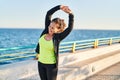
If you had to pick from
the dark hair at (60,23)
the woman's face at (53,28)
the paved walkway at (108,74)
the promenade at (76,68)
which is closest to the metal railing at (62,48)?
the promenade at (76,68)

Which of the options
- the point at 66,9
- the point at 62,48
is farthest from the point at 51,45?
the point at 62,48

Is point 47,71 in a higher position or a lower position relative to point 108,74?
higher

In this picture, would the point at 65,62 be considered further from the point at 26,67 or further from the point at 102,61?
the point at 26,67

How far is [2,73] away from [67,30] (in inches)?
133

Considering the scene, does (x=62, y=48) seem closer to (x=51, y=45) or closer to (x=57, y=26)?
(x=51, y=45)

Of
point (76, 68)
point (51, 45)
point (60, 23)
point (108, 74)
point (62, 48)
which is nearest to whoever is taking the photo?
point (60, 23)

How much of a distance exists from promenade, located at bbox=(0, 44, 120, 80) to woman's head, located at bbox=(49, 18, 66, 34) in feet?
10.5

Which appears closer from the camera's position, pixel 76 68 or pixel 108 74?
pixel 76 68

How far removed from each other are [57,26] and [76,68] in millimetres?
5170

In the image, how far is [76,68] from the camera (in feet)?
32.9

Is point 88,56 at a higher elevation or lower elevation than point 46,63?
lower

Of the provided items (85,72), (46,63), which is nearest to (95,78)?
(85,72)

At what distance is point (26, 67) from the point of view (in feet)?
29.3

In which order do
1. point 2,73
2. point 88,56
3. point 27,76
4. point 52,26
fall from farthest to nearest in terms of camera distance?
point 88,56 → point 27,76 → point 2,73 → point 52,26
